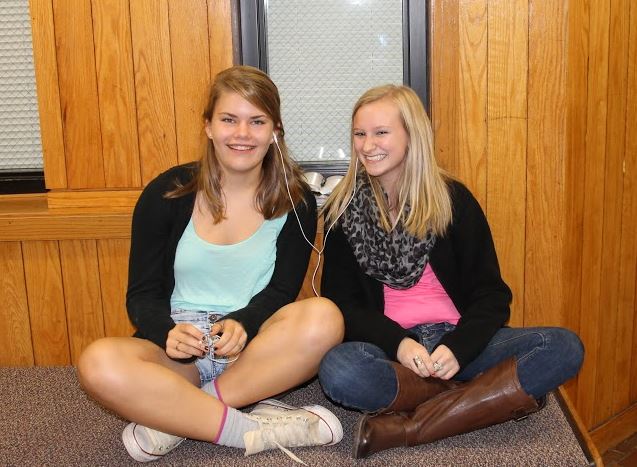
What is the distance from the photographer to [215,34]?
217 centimetres

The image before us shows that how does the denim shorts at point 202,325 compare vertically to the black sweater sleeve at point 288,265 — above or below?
below

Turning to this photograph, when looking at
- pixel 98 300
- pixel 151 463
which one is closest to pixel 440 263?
pixel 151 463

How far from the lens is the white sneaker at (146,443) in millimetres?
1704

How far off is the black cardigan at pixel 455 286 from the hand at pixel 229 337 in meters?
0.31

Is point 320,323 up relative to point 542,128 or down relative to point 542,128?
down

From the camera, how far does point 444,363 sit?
1.75 meters

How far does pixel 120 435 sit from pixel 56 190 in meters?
0.81

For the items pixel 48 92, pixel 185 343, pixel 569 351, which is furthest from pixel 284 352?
pixel 48 92

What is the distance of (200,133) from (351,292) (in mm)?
671

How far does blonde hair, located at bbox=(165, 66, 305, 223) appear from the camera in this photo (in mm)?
1871

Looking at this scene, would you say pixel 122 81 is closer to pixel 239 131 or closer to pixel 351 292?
pixel 239 131

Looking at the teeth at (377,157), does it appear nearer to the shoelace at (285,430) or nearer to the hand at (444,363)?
the hand at (444,363)

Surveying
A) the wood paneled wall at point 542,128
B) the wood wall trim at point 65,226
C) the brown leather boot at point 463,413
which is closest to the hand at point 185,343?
the brown leather boot at point 463,413

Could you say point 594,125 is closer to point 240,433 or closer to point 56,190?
point 240,433
